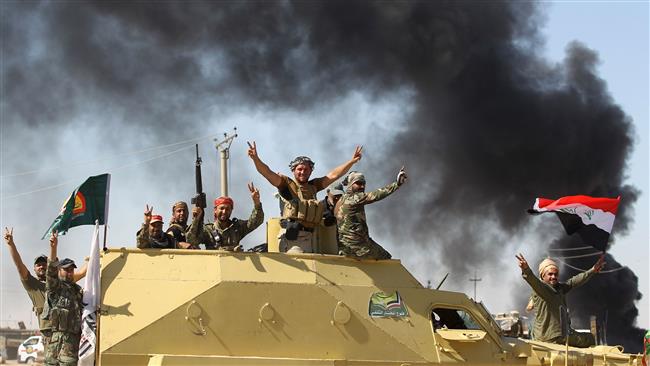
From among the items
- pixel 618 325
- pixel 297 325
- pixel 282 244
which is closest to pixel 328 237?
pixel 282 244

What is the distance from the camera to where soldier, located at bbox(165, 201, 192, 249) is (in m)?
15.5

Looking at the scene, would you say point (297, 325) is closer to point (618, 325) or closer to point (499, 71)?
point (499, 71)

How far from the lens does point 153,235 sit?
47.8 ft

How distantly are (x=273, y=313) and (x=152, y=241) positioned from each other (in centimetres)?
194

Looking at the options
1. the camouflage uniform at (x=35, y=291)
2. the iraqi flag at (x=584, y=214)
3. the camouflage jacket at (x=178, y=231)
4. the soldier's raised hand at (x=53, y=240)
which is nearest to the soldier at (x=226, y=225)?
the camouflage jacket at (x=178, y=231)

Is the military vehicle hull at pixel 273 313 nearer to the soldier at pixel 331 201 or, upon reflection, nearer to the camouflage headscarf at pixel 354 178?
the soldier at pixel 331 201

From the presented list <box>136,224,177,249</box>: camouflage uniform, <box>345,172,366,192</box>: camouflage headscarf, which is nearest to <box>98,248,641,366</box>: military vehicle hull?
<box>136,224,177,249</box>: camouflage uniform

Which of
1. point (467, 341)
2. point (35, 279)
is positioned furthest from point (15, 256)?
point (467, 341)

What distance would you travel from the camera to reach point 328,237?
1483cm

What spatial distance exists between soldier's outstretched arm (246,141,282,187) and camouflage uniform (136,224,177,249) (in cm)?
153

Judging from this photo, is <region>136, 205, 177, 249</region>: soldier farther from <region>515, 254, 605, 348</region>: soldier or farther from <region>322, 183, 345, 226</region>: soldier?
<region>515, 254, 605, 348</region>: soldier

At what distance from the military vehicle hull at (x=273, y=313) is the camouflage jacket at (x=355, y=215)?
30cm

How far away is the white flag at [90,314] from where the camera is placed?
13.0m

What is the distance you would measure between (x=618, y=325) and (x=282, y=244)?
5100cm
